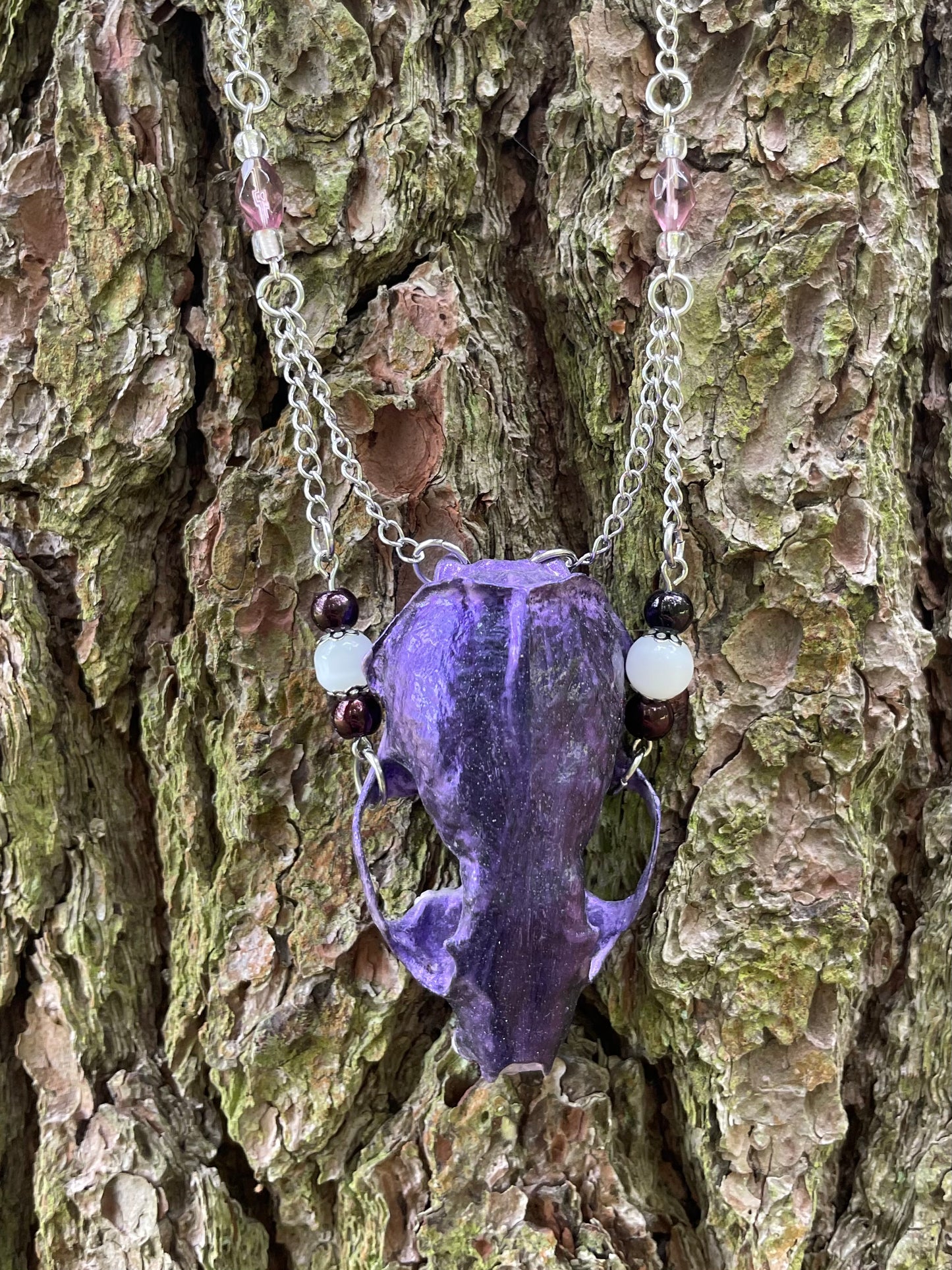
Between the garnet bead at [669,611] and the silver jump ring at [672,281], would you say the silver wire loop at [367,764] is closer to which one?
the garnet bead at [669,611]

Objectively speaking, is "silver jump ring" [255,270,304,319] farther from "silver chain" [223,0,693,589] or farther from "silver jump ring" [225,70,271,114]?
"silver jump ring" [225,70,271,114]

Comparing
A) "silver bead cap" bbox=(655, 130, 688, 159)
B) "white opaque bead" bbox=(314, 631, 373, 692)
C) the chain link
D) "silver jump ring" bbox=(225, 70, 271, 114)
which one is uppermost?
"silver bead cap" bbox=(655, 130, 688, 159)

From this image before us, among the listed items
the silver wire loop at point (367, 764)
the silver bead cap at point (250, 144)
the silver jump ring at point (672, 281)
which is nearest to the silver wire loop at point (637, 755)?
the silver wire loop at point (367, 764)

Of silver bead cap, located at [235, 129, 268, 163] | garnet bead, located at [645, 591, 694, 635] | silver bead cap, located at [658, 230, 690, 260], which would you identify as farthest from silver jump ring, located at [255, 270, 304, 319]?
garnet bead, located at [645, 591, 694, 635]

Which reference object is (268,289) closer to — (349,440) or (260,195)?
(260,195)

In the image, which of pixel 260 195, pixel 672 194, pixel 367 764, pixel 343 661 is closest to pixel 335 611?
pixel 343 661

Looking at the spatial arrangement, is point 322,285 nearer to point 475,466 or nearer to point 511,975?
point 475,466
